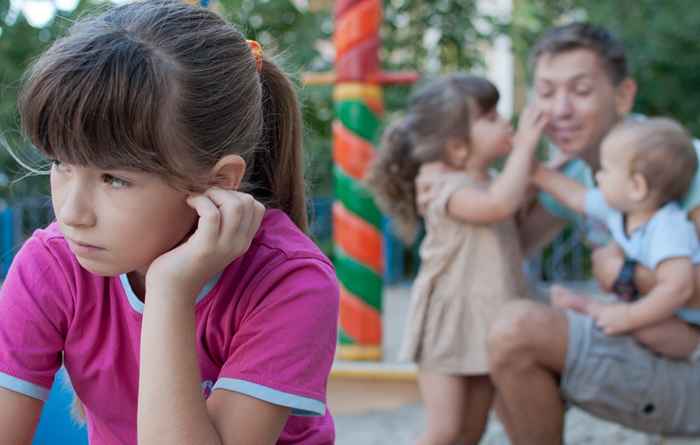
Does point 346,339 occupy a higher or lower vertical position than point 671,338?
lower

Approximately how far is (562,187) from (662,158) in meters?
0.33

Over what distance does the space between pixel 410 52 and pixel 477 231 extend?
16.1ft

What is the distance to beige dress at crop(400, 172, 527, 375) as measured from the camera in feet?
8.95

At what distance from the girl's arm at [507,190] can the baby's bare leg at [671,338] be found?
1.57 feet

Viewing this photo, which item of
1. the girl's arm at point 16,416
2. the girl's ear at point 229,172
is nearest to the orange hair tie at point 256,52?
the girl's ear at point 229,172

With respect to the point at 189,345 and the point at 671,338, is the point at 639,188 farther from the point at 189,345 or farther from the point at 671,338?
the point at 189,345

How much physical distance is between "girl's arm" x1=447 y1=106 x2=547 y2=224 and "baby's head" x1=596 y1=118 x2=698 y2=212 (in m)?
0.25

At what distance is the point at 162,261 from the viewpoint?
51.3 inches

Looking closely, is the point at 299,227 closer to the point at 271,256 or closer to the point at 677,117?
the point at 271,256

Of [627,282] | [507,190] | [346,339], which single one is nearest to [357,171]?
[346,339]

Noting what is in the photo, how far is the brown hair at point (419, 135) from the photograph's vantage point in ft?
9.18

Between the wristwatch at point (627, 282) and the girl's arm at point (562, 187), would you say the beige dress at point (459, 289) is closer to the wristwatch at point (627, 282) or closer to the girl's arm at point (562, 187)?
the girl's arm at point (562, 187)

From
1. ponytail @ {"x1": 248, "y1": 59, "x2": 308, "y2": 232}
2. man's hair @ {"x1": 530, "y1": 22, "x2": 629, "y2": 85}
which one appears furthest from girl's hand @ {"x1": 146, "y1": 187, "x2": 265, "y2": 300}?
man's hair @ {"x1": 530, "y1": 22, "x2": 629, "y2": 85}

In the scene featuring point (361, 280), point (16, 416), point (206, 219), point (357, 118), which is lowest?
point (361, 280)
